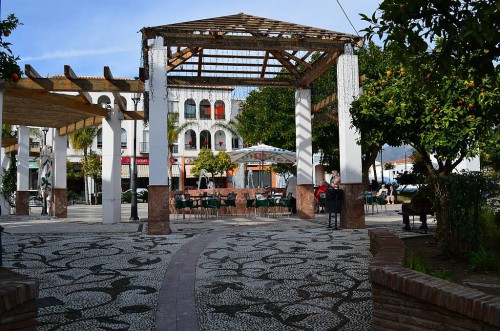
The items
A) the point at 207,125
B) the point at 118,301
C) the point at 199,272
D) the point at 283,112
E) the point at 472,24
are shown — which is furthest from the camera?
the point at 207,125

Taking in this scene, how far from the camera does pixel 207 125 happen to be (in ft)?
156

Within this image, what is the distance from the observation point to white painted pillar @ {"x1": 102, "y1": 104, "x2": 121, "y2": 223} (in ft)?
48.3

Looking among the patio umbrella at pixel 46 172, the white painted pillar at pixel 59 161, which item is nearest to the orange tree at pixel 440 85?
the white painted pillar at pixel 59 161

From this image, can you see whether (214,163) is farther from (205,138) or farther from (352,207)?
(352,207)

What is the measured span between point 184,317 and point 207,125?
43839mm

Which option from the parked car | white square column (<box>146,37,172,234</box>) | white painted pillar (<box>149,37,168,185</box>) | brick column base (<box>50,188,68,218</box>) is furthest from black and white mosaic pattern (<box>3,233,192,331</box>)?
the parked car

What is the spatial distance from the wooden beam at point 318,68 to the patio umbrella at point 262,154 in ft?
10.7

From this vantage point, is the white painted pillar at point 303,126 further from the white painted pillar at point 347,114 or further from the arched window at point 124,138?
the arched window at point 124,138

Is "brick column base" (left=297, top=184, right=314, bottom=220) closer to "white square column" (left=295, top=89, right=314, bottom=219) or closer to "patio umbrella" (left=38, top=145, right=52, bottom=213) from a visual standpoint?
"white square column" (left=295, top=89, right=314, bottom=219)

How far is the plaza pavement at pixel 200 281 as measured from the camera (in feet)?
13.7

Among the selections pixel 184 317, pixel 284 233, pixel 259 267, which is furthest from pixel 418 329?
pixel 284 233

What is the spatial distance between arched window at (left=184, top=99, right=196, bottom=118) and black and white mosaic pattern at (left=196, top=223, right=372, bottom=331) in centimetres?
3919

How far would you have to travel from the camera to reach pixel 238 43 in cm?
1138

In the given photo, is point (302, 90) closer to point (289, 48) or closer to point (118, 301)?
point (289, 48)
